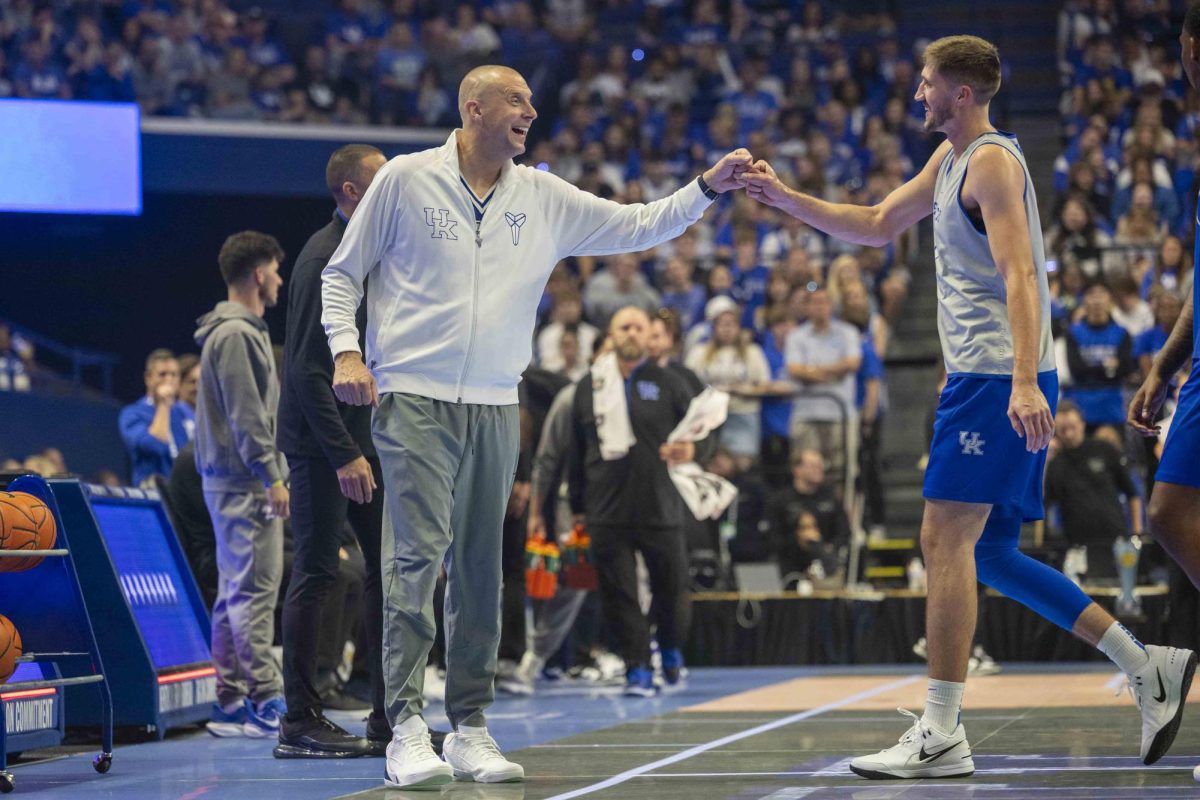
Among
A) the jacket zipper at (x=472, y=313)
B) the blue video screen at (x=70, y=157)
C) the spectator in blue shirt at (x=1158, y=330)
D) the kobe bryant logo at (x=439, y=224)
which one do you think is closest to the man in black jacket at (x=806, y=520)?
the spectator in blue shirt at (x=1158, y=330)

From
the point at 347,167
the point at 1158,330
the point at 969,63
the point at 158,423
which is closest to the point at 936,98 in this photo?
the point at 969,63

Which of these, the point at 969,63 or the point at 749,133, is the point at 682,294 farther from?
the point at 969,63

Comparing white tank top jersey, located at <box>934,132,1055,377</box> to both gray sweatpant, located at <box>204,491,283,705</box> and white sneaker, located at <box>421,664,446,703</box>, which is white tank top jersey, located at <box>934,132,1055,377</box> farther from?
white sneaker, located at <box>421,664,446,703</box>

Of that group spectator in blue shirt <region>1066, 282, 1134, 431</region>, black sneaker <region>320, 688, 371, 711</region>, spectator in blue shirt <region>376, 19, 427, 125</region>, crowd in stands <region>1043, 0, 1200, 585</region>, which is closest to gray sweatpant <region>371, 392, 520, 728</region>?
black sneaker <region>320, 688, 371, 711</region>

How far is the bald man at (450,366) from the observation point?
510cm

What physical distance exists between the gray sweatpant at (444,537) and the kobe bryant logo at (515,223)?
0.57 metres

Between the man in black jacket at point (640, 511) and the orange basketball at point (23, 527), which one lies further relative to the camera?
the man in black jacket at point (640, 511)

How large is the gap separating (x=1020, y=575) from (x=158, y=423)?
714 centimetres

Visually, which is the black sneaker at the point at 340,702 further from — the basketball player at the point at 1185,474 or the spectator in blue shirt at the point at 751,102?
the spectator in blue shirt at the point at 751,102

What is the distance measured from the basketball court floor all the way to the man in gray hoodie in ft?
0.98

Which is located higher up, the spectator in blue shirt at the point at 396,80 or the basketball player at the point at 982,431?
the spectator in blue shirt at the point at 396,80

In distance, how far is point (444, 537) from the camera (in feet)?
16.9

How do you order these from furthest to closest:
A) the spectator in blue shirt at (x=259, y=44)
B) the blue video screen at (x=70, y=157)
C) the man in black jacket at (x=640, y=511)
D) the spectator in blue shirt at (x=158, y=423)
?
the spectator in blue shirt at (x=259, y=44)
the blue video screen at (x=70, y=157)
the spectator in blue shirt at (x=158, y=423)
the man in black jacket at (x=640, y=511)

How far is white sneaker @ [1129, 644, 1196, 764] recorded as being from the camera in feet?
16.0
